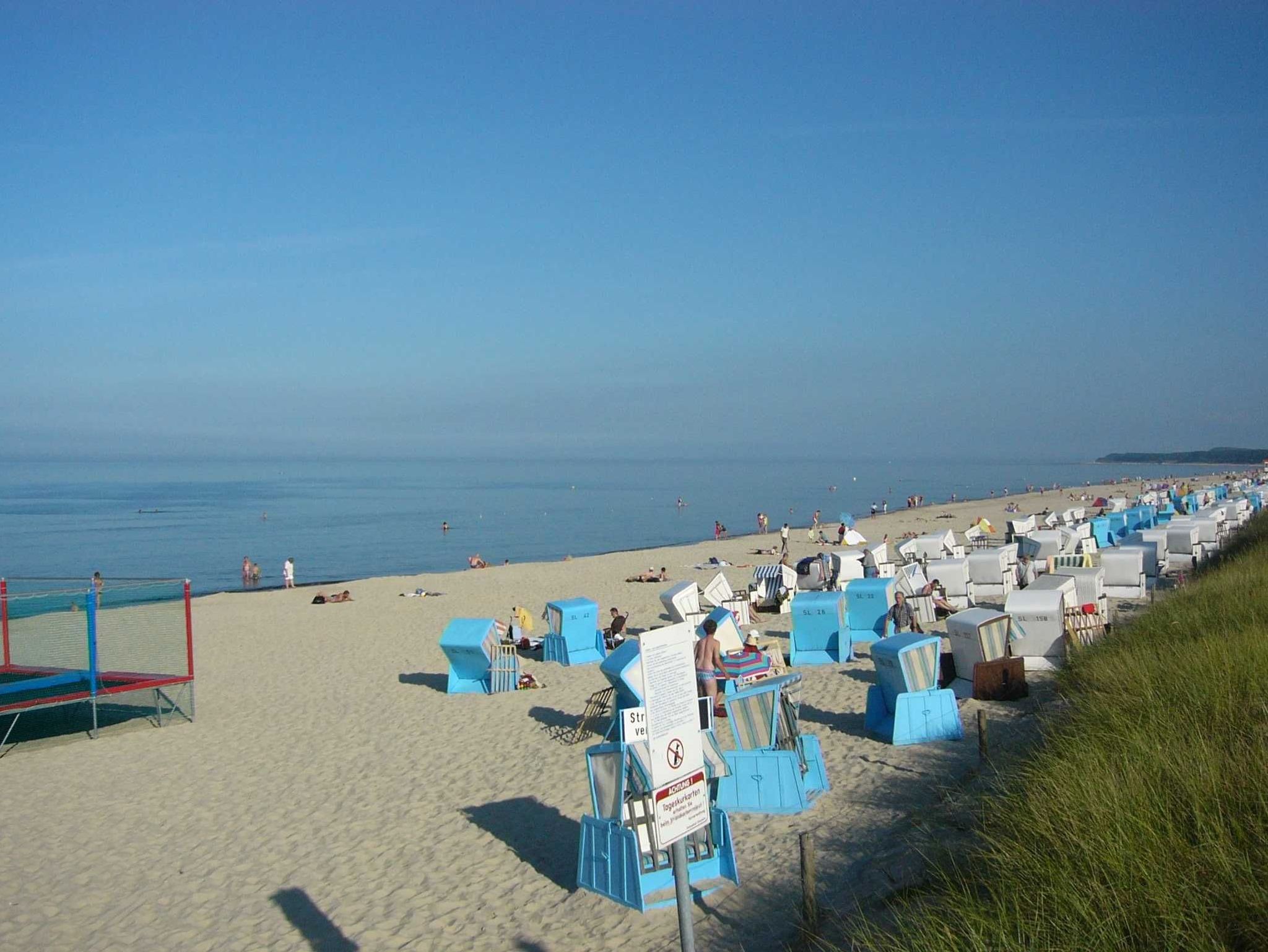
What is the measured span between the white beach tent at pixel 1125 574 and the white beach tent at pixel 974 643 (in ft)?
22.8

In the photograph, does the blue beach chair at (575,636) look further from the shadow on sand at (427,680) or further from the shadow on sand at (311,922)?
the shadow on sand at (311,922)

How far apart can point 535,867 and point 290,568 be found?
94.3 ft

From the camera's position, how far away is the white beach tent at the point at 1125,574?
1717 centimetres

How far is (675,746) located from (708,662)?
7.06m

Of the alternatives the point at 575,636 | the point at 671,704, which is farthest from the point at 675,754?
the point at 575,636

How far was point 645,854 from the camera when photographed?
6418 millimetres

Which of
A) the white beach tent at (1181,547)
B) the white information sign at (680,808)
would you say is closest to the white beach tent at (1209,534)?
the white beach tent at (1181,547)

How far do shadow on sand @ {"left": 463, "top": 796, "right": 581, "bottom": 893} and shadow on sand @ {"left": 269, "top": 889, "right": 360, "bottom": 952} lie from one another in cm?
145

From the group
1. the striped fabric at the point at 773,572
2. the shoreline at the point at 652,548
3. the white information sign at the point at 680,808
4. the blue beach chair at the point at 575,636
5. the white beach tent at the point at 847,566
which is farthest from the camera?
the shoreline at the point at 652,548

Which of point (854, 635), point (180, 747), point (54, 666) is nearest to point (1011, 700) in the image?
point (854, 635)

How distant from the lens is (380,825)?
8688 mm

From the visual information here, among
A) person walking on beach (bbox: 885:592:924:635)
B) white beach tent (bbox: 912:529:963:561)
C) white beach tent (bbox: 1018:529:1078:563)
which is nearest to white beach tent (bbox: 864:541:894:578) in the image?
white beach tent (bbox: 912:529:963:561)

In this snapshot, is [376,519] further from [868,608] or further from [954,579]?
[868,608]

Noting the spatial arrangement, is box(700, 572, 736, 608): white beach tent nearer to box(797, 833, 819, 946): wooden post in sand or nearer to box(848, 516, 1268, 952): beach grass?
box(848, 516, 1268, 952): beach grass
